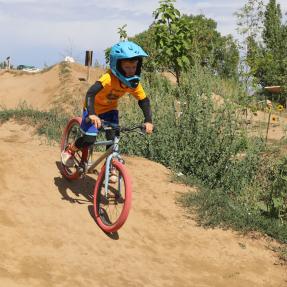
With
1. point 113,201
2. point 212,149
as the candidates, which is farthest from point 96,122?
point 212,149

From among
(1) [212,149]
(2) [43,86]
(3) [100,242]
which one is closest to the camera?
(3) [100,242]

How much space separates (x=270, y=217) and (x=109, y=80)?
3.07 meters

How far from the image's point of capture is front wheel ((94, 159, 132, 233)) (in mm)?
4996

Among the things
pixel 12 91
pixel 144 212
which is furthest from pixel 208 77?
pixel 12 91

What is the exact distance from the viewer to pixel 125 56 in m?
5.10

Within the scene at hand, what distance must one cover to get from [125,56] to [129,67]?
23 centimetres

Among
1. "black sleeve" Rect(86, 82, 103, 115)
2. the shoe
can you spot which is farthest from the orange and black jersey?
the shoe

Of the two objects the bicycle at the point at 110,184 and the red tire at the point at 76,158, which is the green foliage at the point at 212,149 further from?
the red tire at the point at 76,158

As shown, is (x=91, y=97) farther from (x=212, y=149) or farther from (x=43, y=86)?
(x=43, y=86)

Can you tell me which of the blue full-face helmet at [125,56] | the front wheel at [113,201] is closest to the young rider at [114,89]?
the blue full-face helmet at [125,56]

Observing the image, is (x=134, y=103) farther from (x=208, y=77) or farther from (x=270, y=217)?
(x=270, y=217)

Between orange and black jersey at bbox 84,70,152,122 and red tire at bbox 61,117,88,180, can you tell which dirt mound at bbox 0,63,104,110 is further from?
orange and black jersey at bbox 84,70,152,122

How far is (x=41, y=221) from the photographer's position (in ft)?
16.5

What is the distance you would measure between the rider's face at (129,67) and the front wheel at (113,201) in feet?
3.28
